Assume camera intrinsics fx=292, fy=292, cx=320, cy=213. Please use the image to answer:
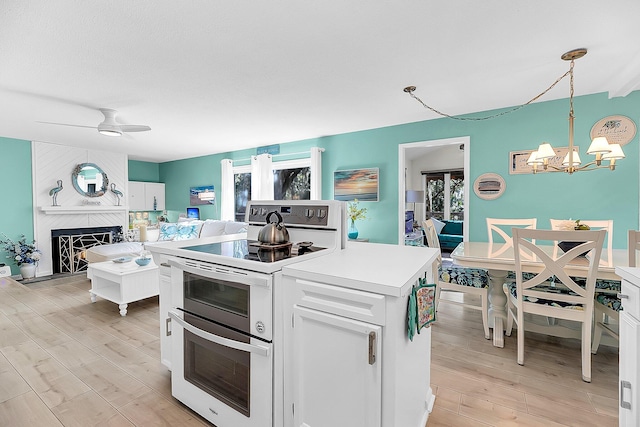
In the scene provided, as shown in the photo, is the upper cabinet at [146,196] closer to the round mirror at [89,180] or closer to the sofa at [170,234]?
the round mirror at [89,180]

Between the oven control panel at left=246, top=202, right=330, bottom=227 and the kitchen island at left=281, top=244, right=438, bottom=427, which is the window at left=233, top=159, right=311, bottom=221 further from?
the kitchen island at left=281, top=244, right=438, bottom=427

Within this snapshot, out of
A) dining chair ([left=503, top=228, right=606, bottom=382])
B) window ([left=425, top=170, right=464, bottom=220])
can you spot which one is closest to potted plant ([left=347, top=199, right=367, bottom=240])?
dining chair ([left=503, top=228, right=606, bottom=382])

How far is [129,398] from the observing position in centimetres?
176

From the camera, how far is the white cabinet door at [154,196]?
22.8 feet

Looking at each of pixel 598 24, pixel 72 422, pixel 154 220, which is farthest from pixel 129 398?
pixel 154 220

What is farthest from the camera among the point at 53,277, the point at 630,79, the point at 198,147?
the point at 198,147

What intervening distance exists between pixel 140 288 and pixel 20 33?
2427mm

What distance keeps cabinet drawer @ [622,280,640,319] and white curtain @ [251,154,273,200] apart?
4779mm

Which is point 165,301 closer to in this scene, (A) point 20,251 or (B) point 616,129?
(B) point 616,129

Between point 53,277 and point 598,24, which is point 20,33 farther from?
point 53,277

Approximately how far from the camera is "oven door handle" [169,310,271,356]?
1218mm

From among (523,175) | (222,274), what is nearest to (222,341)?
(222,274)

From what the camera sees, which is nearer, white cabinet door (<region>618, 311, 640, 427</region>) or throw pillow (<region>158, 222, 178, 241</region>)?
white cabinet door (<region>618, 311, 640, 427</region>)

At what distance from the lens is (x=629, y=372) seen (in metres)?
1.07
